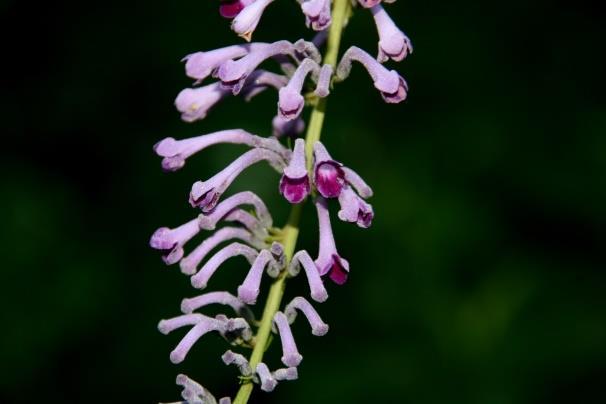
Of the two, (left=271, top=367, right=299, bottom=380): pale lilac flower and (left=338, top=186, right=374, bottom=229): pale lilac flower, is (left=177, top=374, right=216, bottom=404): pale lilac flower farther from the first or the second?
(left=338, top=186, right=374, bottom=229): pale lilac flower

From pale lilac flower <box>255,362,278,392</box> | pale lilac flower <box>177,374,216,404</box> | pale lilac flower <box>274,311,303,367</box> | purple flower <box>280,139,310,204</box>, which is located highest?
purple flower <box>280,139,310,204</box>

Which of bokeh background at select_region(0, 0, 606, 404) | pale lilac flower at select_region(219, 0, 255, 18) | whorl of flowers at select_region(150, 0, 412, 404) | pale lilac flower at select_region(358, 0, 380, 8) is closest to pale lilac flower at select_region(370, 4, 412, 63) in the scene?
whorl of flowers at select_region(150, 0, 412, 404)

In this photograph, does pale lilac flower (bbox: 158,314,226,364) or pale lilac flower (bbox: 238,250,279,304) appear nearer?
pale lilac flower (bbox: 238,250,279,304)

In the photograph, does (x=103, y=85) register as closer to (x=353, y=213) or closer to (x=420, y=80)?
(x=420, y=80)

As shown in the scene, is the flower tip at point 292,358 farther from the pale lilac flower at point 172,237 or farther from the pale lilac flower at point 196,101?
the pale lilac flower at point 196,101

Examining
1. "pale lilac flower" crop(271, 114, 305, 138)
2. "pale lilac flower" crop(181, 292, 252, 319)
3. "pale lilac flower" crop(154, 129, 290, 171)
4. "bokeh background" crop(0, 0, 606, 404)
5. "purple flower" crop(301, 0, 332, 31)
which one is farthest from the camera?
"bokeh background" crop(0, 0, 606, 404)

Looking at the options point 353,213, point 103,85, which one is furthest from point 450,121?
point 353,213

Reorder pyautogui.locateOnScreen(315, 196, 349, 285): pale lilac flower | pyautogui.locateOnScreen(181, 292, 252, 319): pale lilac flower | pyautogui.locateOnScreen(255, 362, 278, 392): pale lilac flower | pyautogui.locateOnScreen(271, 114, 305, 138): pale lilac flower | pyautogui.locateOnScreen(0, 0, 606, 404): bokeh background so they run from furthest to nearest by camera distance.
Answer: pyautogui.locateOnScreen(0, 0, 606, 404): bokeh background < pyautogui.locateOnScreen(271, 114, 305, 138): pale lilac flower < pyautogui.locateOnScreen(181, 292, 252, 319): pale lilac flower < pyautogui.locateOnScreen(315, 196, 349, 285): pale lilac flower < pyautogui.locateOnScreen(255, 362, 278, 392): pale lilac flower

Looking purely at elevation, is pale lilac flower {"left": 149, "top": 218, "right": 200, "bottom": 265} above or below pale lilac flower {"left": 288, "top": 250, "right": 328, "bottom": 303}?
above

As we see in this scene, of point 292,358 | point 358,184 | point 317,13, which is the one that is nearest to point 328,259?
point 358,184
